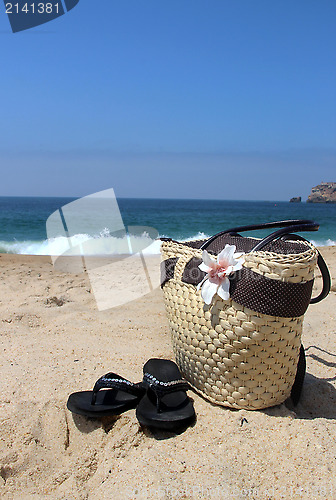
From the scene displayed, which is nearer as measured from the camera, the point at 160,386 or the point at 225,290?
the point at 225,290

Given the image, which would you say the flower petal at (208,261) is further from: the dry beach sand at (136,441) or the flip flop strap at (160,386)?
the dry beach sand at (136,441)

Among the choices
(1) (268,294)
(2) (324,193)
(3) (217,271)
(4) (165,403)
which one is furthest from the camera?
(2) (324,193)

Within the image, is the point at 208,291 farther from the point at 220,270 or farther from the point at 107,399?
the point at 107,399

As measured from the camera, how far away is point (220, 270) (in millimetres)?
1678

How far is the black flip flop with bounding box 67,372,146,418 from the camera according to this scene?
1.76 m

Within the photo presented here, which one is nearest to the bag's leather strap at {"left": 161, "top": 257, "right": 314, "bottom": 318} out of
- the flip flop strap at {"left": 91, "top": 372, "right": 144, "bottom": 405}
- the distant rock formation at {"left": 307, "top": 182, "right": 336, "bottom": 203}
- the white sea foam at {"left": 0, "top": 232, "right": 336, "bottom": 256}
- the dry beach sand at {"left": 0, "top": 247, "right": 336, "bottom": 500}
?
the dry beach sand at {"left": 0, "top": 247, "right": 336, "bottom": 500}

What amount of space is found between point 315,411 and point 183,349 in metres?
0.75

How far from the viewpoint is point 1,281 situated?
447 centimetres

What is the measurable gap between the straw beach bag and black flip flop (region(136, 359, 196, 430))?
4.7 inches

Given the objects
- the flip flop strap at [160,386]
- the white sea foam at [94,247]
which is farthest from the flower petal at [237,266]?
the white sea foam at [94,247]

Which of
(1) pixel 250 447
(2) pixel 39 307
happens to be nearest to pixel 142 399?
(1) pixel 250 447

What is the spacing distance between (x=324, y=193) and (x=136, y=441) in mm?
79200

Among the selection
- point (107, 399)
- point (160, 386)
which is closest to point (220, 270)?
point (160, 386)

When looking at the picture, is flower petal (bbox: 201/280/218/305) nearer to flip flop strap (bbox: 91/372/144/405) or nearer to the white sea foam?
flip flop strap (bbox: 91/372/144/405)
